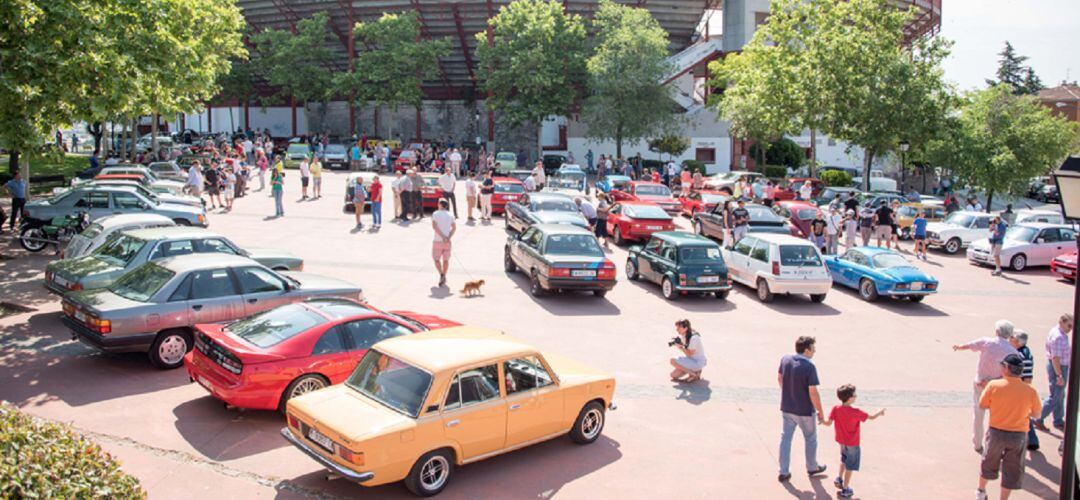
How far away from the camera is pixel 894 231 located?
26.8 m

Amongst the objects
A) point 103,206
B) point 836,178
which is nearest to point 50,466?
point 103,206

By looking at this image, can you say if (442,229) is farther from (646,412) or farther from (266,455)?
(266,455)

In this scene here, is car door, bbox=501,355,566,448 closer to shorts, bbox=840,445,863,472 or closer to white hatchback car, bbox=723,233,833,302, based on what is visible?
shorts, bbox=840,445,863,472

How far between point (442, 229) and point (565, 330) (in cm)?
442

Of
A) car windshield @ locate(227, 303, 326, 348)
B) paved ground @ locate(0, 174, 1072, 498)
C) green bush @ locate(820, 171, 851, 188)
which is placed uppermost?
green bush @ locate(820, 171, 851, 188)

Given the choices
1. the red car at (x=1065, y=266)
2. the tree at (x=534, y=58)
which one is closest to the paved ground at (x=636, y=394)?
the red car at (x=1065, y=266)

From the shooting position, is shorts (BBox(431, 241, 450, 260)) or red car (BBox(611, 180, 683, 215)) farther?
red car (BBox(611, 180, 683, 215))

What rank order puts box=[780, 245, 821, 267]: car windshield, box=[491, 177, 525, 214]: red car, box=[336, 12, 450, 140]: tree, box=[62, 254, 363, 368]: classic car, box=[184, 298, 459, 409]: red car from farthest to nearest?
box=[336, 12, 450, 140]: tree
box=[491, 177, 525, 214]: red car
box=[780, 245, 821, 267]: car windshield
box=[62, 254, 363, 368]: classic car
box=[184, 298, 459, 409]: red car

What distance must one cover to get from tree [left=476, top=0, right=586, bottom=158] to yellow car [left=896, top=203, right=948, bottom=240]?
2240 centimetres

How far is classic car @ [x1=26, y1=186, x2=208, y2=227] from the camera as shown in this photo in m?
20.1

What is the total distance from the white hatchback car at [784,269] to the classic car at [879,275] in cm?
134

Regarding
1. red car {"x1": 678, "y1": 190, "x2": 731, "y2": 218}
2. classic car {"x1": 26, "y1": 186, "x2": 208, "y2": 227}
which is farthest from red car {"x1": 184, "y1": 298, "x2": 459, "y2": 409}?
red car {"x1": 678, "y1": 190, "x2": 731, "y2": 218}

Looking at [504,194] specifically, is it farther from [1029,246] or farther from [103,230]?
[1029,246]

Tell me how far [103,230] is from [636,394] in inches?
440
